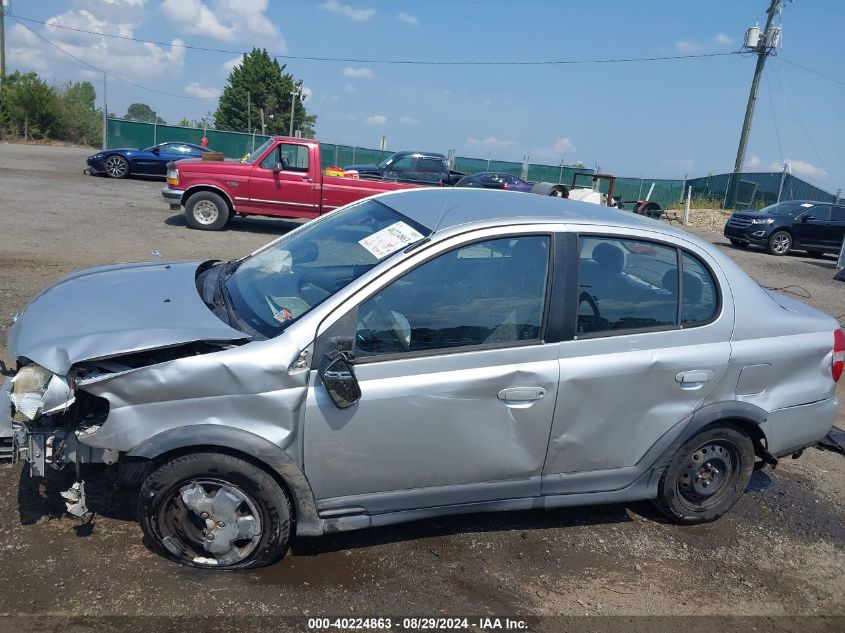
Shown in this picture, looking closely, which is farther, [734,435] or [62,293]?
[734,435]

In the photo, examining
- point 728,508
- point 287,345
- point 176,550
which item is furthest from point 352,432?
point 728,508

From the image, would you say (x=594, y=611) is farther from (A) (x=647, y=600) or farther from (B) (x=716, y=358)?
(B) (x=716, y=358)

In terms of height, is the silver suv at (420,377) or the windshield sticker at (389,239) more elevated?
the windshield sticker at (389,239)

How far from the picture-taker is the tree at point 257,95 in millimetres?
74625

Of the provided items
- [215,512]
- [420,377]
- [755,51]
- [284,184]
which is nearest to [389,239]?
[420,377]

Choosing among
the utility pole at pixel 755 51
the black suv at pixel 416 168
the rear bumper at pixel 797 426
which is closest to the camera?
the rear bumper at pixel 797 426

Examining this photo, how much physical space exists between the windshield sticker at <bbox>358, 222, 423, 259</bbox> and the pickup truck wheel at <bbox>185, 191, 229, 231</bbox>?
10651mm

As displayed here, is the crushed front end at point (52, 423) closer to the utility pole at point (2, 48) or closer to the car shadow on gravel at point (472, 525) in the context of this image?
the car shadow on gravel at point (472, 525)

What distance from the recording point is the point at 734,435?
13.0 feet

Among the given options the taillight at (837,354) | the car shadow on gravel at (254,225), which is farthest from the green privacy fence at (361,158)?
the taillight at (837,354)

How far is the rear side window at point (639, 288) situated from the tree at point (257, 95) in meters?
74.2

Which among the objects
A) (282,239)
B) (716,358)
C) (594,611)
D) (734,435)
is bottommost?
(594,611)

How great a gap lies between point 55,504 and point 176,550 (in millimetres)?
879

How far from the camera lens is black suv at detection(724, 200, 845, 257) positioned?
18.7 meters
